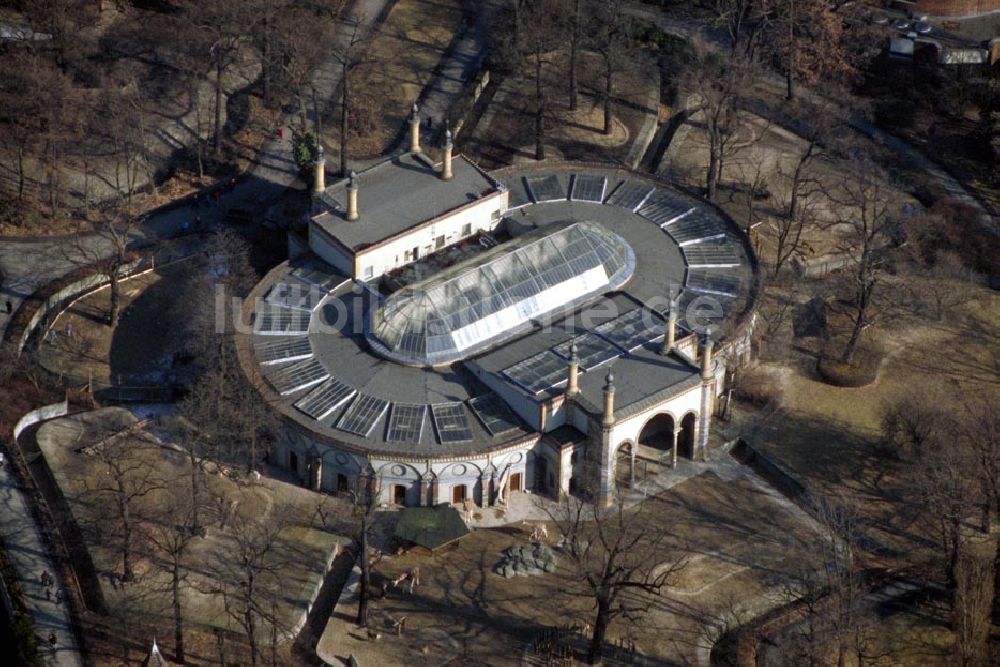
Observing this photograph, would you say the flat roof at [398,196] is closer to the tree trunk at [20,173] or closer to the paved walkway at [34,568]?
the tree trunk at [20,173]

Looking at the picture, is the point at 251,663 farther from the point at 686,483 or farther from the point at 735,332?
the point at 735,332

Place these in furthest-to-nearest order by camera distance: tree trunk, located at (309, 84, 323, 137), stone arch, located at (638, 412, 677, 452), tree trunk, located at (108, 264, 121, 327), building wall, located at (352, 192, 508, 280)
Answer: tree trunk, located at (309, 84, 323, 137) < tree trunk, located at (108, 264, 121, 327) < building wall, located at (352, 192, 508, 280) < stone arch, located at (638, 412, 677, 452)

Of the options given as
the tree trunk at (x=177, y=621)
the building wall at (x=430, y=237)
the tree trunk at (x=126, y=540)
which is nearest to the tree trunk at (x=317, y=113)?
the building wall at (x=430, y=237)

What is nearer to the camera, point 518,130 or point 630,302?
point 630,302

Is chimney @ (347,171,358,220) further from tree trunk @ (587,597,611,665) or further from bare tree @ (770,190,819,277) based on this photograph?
tree trunk @ (587,597,611,665)

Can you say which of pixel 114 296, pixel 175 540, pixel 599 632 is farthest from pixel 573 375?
pixel 114 296

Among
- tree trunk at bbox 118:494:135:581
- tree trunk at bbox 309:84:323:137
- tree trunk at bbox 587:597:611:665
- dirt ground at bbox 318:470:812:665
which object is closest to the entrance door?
dirt ground at bbox 318:470:812:665

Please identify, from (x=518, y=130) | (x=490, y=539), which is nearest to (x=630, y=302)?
(x=490, y=539)
